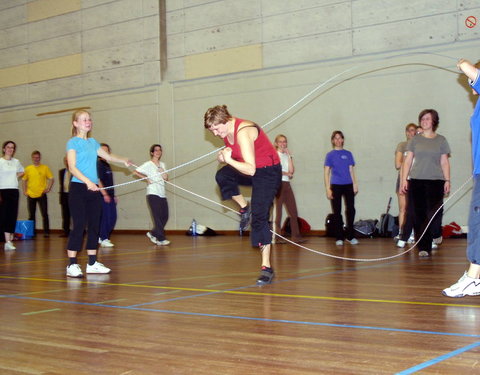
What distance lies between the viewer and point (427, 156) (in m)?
6.62

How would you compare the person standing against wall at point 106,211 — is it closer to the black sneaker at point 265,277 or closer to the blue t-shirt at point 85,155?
the blue t-shirt at point 85,155

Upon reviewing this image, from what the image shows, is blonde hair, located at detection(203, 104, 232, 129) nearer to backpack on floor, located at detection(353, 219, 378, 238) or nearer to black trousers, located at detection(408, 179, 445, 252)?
black trousers, located at detection(408, 179, 445, 252)

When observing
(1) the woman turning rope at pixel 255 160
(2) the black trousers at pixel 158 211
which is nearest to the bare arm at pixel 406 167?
(1) the woman turning rope at pixel 255 160

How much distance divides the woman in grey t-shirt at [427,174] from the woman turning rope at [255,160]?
7.78ft

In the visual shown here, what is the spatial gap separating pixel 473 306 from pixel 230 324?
4.61ft

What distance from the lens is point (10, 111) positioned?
15312mm

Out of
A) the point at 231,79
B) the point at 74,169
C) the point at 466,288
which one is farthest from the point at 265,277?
the point at 231,79

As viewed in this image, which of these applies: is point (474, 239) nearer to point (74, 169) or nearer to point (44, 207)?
point (74, 169)

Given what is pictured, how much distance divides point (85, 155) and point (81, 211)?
1.57 ft

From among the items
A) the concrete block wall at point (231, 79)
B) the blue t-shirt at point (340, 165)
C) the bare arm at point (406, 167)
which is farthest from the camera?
the concrete block wall at point (231, 79)

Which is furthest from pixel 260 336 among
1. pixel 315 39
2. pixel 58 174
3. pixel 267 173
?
pixel 58 174

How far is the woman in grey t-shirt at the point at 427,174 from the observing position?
6578 mm

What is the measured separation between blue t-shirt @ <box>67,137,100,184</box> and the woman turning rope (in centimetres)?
143

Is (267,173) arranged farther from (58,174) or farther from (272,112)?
(58,174)
